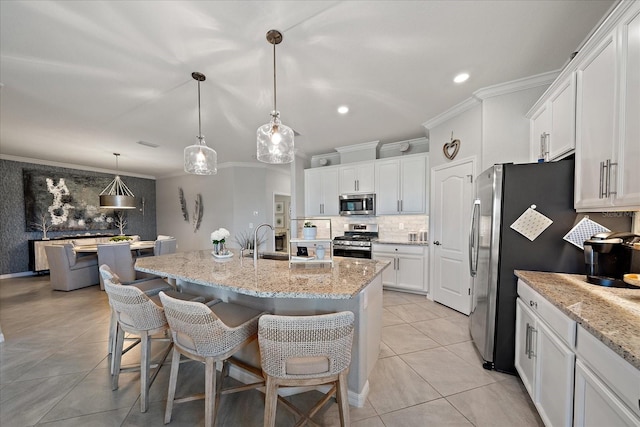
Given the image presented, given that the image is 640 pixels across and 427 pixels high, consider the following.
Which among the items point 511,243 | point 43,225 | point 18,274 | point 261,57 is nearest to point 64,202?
point 43,225

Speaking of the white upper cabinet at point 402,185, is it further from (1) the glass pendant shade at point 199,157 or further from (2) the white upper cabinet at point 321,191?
(1) the glass pendant shade at point 199,157

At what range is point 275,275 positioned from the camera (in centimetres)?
164

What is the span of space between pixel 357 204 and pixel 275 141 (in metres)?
2.72

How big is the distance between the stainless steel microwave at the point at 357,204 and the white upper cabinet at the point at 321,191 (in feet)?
0.73

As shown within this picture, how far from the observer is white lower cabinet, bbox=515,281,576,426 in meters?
1.18

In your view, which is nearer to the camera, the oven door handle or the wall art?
the oven door handle

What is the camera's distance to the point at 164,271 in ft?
5.85

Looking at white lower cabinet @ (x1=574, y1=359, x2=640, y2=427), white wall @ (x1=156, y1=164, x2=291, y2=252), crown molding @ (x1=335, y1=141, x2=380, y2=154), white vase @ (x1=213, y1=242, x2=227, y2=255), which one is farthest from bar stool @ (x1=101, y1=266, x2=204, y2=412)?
white wall @ (x1=156, y1=164, x2=291, y2=252)

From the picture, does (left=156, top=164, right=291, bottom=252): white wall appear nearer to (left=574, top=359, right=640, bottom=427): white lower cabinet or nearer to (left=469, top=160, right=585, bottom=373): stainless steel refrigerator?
(left=469, top=160, right=585, bottom=373): stainless steel refrigerator

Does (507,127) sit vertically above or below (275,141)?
above

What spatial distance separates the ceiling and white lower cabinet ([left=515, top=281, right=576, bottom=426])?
6.46ft

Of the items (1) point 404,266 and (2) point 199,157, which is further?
(1) point 404,266

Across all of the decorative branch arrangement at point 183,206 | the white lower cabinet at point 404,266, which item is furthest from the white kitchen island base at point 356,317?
the decorative branch arrangement at point 183,206

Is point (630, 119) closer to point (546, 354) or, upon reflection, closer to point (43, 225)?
point (546, 354)
